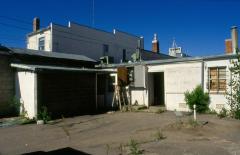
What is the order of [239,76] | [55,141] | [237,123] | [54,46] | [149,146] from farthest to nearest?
[54,46] → [239,76] → [237,123] → [55,141] → [149,146]

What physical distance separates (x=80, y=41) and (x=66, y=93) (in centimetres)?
1068

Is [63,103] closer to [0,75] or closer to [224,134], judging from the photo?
[0,75]

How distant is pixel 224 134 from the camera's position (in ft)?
31.4

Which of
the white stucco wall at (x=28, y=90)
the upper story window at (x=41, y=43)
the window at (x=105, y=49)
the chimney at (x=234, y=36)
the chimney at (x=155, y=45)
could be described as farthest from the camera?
the chimney at (x=155, y=45)

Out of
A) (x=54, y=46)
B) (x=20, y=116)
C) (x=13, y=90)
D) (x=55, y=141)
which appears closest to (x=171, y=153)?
(x=55, y=141)

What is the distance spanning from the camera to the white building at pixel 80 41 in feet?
75.3

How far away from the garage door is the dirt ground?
2.00m

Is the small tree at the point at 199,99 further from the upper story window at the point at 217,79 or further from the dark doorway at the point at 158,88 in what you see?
the dark doorway at the point at 158,88

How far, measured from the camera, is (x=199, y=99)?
14.5 metres

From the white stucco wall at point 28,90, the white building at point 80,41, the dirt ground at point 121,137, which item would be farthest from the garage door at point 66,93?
the white building at point 80,41

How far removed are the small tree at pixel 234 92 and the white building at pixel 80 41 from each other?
11.9 metres

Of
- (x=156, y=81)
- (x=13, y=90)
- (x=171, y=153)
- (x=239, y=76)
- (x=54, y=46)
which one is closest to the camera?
(x=171, y=153)

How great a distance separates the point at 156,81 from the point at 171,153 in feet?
39.6

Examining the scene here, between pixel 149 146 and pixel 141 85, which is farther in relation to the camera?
pixel 141 85
